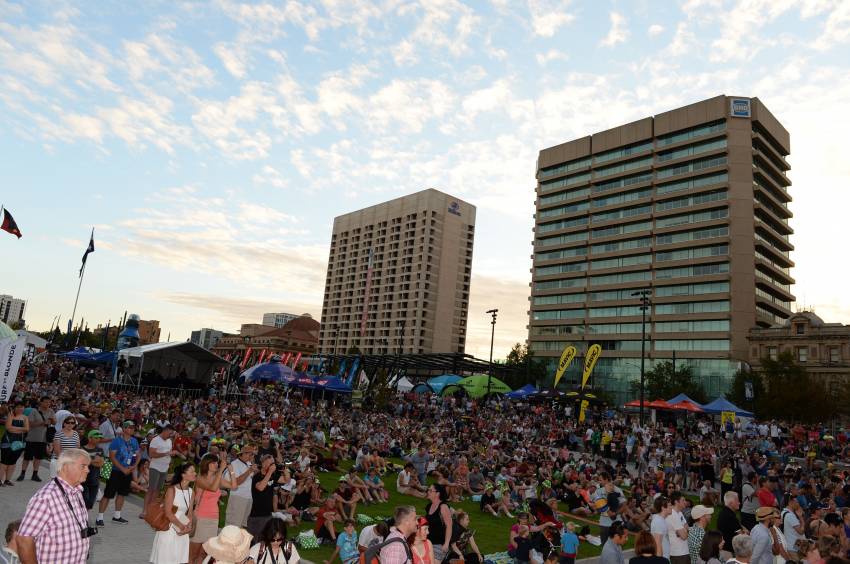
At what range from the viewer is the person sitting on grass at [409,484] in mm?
17234

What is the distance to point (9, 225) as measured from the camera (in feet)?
89.2

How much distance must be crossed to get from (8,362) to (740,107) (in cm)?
8362

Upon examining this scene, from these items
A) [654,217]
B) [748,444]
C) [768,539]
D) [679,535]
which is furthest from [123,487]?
[654,217]

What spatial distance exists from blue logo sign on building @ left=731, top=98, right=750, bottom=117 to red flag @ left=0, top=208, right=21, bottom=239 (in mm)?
79256

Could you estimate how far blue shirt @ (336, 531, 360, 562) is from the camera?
9.20 metres

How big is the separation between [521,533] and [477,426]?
23.2 meters

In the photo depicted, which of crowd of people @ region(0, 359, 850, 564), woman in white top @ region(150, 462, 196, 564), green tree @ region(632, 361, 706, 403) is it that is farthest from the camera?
green tree @ region(632, 361, 706, 403)

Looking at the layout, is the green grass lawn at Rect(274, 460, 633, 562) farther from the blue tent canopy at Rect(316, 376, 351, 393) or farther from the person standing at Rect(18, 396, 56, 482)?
the blue tent canopy at Rect(316, 376, 351, 393)

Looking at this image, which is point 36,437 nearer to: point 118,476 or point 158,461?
point 118,476

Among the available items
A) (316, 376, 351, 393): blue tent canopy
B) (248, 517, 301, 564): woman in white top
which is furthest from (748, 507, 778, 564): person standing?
(316, 376, 351, 393): blue tent canopy

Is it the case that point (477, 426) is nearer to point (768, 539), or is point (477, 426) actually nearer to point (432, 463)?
point (432, 463)

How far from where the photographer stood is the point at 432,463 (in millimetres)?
20281

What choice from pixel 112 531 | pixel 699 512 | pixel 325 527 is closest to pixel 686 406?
pixel 699 512

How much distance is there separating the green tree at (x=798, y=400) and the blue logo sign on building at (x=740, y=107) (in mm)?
35350
